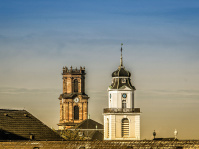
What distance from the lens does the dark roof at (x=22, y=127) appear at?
358 feet

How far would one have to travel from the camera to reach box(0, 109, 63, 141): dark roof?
109188 millimetres

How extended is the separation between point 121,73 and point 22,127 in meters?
37.6

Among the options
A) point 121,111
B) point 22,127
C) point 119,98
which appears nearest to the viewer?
point 22,127

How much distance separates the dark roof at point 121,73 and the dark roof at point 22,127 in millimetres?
34833

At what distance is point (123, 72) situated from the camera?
14588 cm

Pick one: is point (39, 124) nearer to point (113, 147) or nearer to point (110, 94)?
point (113, 147)

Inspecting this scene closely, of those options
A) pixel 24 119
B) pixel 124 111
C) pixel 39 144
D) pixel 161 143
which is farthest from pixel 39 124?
pixel 124 111

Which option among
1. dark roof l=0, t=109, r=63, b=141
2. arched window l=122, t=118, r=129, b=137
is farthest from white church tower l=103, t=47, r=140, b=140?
dark roof l=0, t=109, r=63, b=141

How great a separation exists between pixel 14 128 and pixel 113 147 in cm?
1952

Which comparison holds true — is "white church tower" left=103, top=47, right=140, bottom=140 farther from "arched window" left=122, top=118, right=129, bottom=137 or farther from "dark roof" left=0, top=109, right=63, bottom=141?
"dark roof" left=0, top=109, right=63, bottom=141

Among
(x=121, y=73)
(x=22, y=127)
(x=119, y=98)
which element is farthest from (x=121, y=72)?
(x=22, y=127)

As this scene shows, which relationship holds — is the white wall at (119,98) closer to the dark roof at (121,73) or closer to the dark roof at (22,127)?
the dark roof at (121,73)

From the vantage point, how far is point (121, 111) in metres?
143

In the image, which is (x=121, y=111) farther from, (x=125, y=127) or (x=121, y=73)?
(x=121, y=73)
